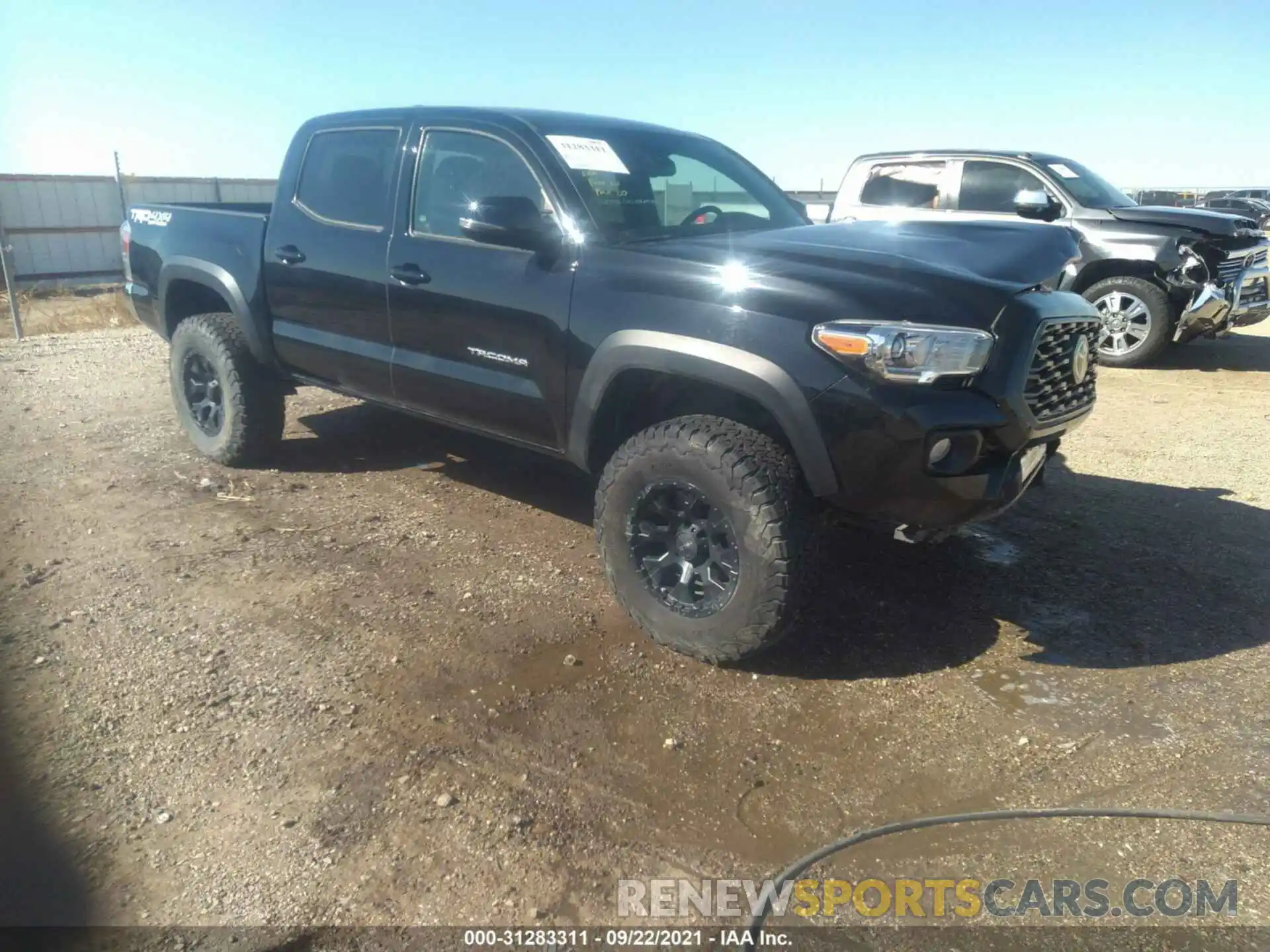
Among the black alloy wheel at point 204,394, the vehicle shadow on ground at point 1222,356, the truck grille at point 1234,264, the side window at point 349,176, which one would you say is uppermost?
the side window at point 349,176

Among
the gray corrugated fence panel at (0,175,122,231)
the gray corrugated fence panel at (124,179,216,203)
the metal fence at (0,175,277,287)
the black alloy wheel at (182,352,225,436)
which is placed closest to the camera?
the black alloy wheel at (182,352,225,436)

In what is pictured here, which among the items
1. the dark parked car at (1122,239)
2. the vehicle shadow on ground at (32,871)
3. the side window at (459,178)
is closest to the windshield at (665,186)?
the side window at (459,178)

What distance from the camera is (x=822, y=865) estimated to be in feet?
7.48

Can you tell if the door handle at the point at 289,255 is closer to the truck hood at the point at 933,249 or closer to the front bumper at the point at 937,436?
the truck hood at the point at 933,249

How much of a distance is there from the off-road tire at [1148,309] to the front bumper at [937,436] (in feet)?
19.5

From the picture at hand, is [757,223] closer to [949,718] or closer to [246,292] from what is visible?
[949,718]

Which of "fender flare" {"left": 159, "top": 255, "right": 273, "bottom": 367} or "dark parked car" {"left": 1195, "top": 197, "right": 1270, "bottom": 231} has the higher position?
"dark parked car" {"left": 1195, "top": 197, "right": 1270, "bottom": 231}

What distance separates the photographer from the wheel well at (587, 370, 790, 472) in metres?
3.08

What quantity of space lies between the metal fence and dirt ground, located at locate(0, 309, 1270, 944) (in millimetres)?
13474

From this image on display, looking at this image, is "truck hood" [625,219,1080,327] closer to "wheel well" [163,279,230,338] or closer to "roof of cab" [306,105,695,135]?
"roof of cab" [306,105,695,135]

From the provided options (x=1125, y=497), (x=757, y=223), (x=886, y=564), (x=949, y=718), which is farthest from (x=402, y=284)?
(x=1125, y=497)

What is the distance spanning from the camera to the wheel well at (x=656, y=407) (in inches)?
121

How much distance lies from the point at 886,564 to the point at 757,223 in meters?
1.67

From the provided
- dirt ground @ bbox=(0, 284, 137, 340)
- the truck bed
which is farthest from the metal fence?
the truck bed
